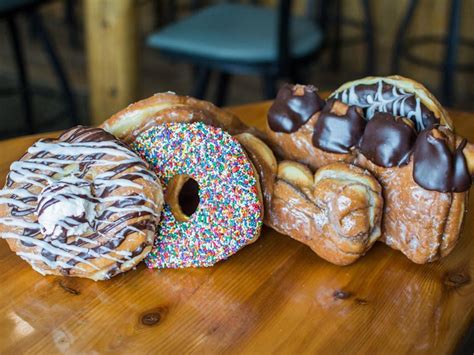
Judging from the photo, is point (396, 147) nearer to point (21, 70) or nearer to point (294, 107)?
point (294, 107)

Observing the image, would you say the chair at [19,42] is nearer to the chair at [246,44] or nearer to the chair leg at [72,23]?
the chair at [246,44]

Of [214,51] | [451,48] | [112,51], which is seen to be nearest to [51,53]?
[112,51]

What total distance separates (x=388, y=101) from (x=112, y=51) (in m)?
1.28

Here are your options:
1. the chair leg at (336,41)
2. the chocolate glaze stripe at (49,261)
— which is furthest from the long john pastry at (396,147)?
the chair leg at (336,41)

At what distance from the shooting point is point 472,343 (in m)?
0.81

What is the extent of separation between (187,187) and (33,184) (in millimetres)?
229

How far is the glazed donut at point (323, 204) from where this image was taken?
830 millimetres

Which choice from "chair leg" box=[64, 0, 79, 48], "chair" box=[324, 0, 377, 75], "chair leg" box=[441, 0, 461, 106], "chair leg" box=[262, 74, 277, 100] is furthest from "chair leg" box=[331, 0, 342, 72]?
"chair leg" box=[64, 0, 79, 48]

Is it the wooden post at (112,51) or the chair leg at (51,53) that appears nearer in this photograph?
the wooden post at (112,51)

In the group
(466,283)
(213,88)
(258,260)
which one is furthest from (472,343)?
(213,88)

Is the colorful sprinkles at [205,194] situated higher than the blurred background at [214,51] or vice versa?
the colorful sprinkles at [205,194]

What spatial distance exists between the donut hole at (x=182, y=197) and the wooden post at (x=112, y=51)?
1.11 meters

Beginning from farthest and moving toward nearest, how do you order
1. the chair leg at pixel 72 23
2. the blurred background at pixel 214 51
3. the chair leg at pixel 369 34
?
the chair leg at pixel 72 23, the chair leg at pixel 369 34, the blurred background at pixel 214 51

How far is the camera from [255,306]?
0.81 m
